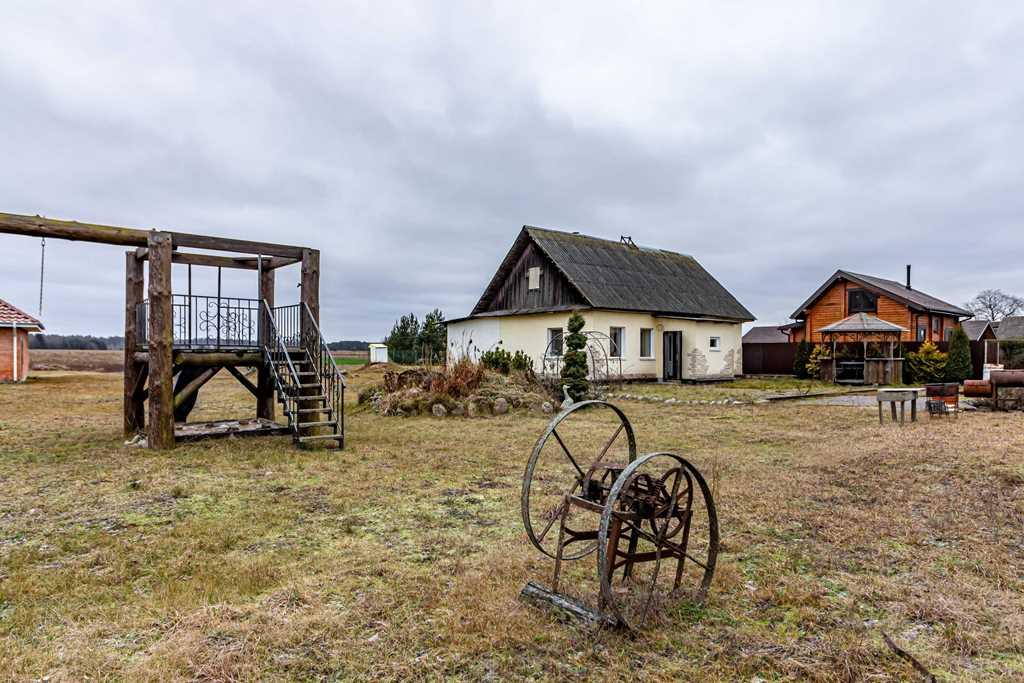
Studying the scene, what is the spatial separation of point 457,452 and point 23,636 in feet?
20.1

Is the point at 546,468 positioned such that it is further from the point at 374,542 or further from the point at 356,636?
the point at 356,636

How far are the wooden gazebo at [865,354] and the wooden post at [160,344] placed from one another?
22274mm

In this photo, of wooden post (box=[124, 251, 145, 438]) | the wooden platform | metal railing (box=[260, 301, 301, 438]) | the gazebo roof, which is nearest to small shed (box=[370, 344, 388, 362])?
the gazebo roof

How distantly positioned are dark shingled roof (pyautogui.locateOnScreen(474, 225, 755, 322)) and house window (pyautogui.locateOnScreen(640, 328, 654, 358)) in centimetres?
83

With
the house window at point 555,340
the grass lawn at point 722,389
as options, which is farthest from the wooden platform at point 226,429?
the house window at point 555,340

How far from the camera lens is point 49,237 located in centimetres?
927

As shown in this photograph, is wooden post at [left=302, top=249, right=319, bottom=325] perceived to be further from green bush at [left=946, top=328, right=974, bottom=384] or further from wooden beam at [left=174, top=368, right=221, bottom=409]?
green bush at [left=946, top=328, right=974, bottom=384]

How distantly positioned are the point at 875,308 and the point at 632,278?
1296cm

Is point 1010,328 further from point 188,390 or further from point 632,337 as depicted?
point 188,390

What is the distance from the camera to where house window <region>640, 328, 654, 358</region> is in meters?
23.1

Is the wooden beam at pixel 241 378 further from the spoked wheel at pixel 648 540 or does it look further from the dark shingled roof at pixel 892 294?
the dark shingled roof at pixel 892 294

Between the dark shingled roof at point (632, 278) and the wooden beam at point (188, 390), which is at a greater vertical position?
the dark shingled roof at point (632, 278)

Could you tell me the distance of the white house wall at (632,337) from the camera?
22250mm

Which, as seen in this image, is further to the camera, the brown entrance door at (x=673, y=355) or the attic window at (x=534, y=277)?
the brown entrance door at (x=673, y=355)
